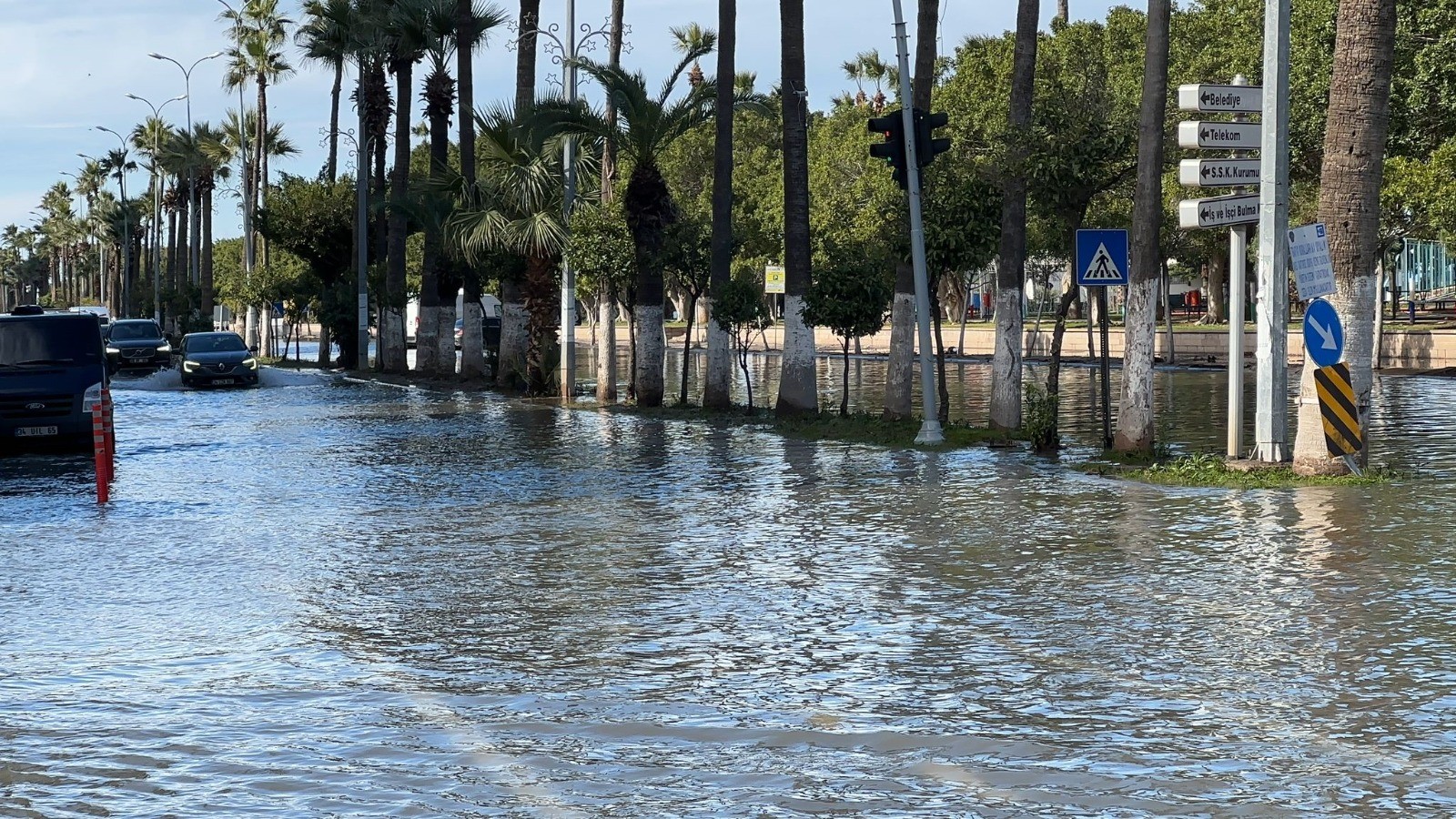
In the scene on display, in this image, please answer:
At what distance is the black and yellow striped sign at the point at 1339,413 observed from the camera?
679 inches

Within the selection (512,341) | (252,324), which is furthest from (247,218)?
(512,341)

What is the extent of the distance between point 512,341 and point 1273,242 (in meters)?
25.3

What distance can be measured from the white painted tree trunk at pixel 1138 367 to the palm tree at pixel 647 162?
12985 mm

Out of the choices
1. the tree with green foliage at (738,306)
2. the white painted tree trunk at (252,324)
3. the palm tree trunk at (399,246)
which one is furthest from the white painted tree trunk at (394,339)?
the white painted tree trunk at (252,324)

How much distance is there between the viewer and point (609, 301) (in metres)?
34.5

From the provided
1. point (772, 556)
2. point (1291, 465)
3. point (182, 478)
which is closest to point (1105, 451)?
point (1291, 465)

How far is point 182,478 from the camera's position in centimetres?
2055

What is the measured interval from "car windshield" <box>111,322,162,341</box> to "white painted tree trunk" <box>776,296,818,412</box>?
34.4 meters

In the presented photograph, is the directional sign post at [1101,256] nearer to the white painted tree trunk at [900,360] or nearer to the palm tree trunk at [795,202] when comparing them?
the white painted tree trunk at [900,360]

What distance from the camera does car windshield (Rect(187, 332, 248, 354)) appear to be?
46.8 m

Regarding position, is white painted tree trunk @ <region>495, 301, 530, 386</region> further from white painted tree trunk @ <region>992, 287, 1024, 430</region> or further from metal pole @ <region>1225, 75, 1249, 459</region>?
metal pole @ <region>1225, 75, 1249, 459</region>

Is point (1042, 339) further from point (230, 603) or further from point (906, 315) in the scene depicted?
point (230, 603)

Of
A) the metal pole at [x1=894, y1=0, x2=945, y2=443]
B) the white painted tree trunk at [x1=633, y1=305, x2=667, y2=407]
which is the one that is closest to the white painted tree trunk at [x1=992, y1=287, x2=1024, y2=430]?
the metal pole at [x1=894, y1=0, x2=945, y2=443]

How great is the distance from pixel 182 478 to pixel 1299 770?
52.6ft
